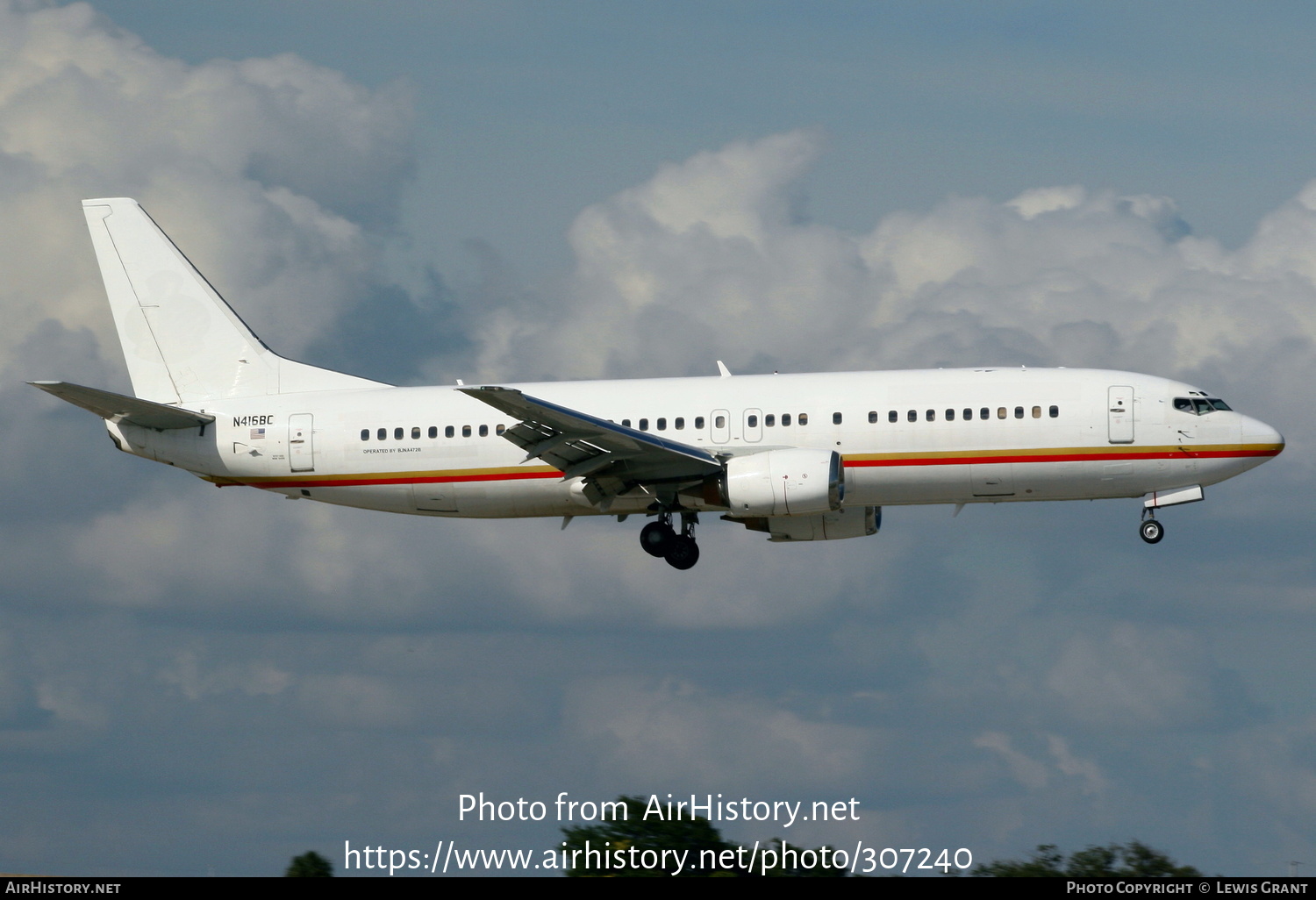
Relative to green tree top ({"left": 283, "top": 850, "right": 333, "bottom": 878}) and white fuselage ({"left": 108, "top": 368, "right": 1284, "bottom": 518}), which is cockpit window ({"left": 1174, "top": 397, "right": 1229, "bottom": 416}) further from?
green tree top ({"left": 283, "top": 850, "right": 333, "bottom": 878})

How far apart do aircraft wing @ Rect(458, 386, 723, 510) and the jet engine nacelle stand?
995mm

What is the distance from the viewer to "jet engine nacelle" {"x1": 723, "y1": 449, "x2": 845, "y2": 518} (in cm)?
4816

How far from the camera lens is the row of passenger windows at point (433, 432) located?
5238 centimetres

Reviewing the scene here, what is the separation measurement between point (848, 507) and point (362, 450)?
15645 millimetres

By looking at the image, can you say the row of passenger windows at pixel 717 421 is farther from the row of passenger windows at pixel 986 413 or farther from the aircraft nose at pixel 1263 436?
the aircraft nose at pixel 1263 436

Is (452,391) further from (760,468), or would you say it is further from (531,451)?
(760,468)

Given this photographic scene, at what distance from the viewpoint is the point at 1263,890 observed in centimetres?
3094

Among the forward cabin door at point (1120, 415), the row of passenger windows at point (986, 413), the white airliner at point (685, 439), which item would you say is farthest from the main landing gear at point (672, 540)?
the forward cabin door at point (1120, 415)

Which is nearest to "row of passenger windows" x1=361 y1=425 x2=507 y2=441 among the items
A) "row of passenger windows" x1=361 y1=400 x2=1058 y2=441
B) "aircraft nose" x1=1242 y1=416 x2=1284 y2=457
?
"row of passenger windows" x1=361 y1=400 x2=1058 y2=441

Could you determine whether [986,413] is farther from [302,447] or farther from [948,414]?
[302,447]

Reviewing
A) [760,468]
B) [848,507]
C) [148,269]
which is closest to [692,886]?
[760,468]

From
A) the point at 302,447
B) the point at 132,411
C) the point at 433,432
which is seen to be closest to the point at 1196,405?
the point at 433,432

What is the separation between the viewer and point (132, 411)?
53.3 metres

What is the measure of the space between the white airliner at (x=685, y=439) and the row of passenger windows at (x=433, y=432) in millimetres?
62
